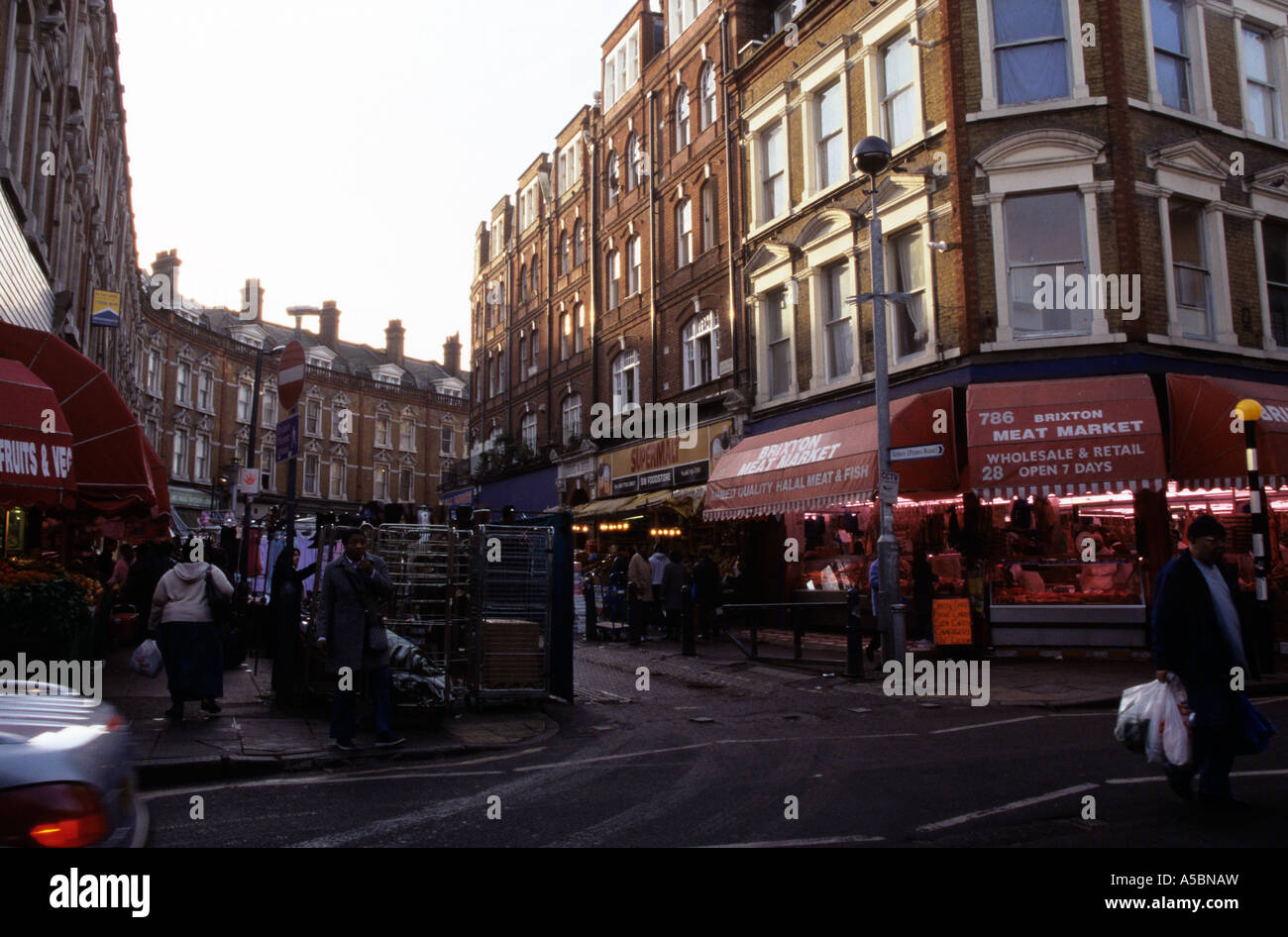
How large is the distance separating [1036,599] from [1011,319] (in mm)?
4724

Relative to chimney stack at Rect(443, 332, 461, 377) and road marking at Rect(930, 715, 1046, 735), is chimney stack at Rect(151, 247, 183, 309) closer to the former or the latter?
chimney stack at Rect(443, 332, 461, 377)

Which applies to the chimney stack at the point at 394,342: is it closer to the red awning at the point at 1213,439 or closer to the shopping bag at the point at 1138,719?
the red awning at the point at 1213,439

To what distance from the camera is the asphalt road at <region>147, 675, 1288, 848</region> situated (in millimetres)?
5297

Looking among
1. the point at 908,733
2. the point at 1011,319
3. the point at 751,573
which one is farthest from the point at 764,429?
the point at 908,733

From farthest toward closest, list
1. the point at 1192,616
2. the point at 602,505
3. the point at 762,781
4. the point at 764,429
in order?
the point at 602,505
the point at 764,429
the point at 762,781
the point at 1192,616

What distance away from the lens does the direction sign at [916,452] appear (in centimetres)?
1312

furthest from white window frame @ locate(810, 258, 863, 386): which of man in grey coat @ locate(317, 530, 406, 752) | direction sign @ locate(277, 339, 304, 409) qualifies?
man in grey coat @ locate(317, 530, 406, 752)

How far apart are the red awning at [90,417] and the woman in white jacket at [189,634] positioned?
2321mm

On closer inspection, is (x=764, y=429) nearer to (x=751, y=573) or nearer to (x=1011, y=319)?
(x=751, y=573)

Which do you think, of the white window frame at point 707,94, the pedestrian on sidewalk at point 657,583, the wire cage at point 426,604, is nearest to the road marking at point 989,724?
the wire cage at point 426,604

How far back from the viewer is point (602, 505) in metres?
27.0

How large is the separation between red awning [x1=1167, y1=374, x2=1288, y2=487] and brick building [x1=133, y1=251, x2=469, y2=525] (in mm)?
34386
